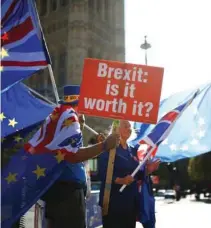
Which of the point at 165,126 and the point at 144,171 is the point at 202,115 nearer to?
the point at 165,126

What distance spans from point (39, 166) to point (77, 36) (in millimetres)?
40837

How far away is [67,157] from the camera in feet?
9.55

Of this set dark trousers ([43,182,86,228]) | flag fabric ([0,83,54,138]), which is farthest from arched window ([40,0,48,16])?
dark trousers ([43,182,86,228])

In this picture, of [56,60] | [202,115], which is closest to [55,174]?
[202,115]

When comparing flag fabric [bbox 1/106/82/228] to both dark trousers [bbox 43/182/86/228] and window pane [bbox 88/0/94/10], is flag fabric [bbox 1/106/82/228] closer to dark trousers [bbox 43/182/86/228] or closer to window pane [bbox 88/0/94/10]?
dark trousers [bbox 43/182/86/228]

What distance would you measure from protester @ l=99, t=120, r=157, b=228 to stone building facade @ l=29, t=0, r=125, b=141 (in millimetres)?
36317

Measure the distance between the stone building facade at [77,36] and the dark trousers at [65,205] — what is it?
3710 centimetres

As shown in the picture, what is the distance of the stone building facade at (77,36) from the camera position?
138 ft

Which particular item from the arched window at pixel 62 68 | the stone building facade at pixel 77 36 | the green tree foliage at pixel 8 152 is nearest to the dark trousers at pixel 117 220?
the green tree foliage at pixel 8 152

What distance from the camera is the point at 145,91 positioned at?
3684 millimetres

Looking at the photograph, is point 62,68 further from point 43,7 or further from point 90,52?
point 43,7

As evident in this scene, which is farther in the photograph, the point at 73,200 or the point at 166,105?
the point at 166,105

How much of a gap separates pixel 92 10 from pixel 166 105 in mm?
43305

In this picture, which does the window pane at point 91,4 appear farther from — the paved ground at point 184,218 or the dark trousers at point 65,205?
the dark trousers at point 65,205
